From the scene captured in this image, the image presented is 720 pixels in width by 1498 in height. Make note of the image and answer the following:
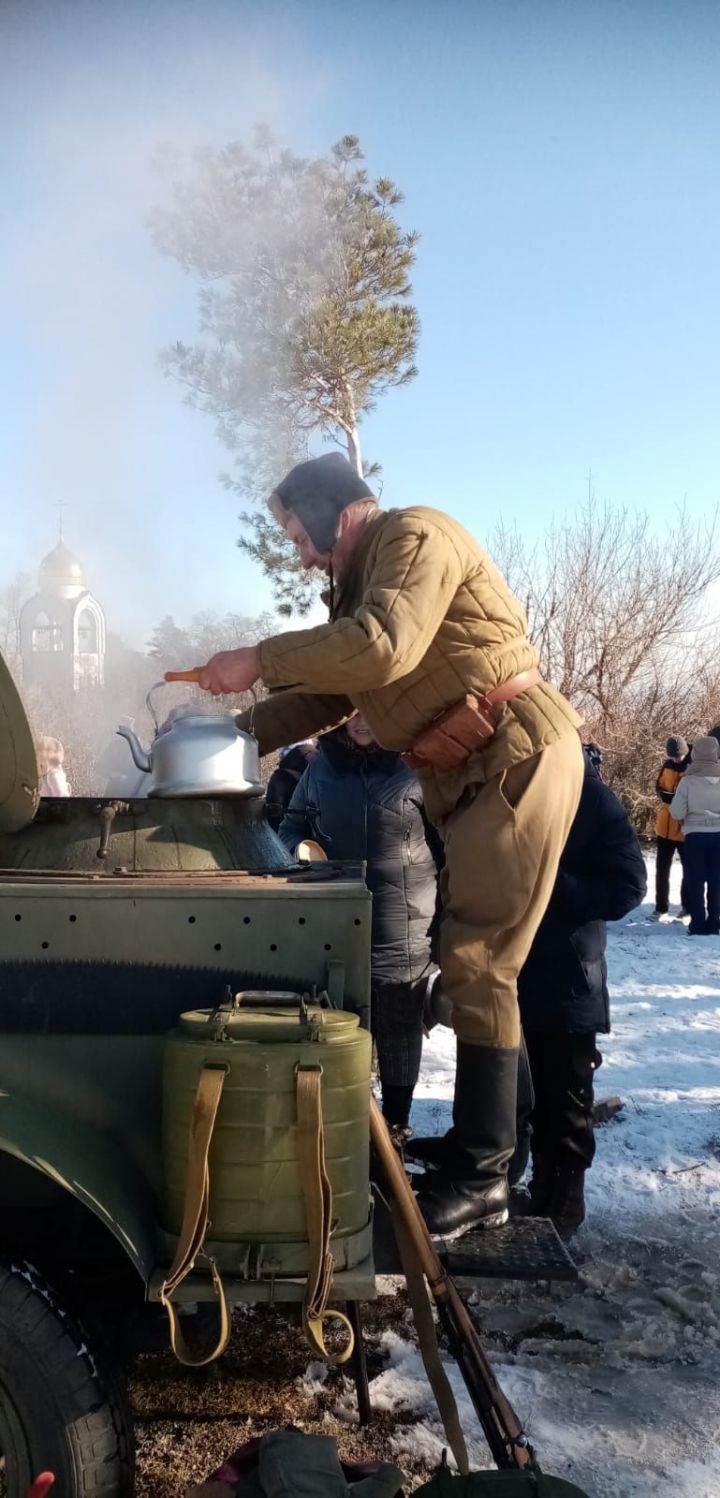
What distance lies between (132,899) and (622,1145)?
11.1ft

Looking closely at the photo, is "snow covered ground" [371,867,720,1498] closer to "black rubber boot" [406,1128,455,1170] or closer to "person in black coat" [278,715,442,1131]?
"black rubber boot" [406,1128,455,1170]

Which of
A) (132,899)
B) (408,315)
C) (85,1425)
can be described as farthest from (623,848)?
(408,315)

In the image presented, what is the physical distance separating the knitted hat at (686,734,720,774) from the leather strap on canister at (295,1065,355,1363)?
9.23 meters

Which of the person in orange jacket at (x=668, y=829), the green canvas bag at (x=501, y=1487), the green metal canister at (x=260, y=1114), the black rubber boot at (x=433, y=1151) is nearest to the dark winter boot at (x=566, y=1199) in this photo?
the black rubber boot at (x=433, y=1151)

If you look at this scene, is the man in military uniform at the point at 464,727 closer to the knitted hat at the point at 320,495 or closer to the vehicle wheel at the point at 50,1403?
the knitted hat at the point at 320,495

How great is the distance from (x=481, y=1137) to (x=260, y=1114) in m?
0.92

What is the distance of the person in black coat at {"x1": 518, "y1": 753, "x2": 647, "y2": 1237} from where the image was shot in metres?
3.96

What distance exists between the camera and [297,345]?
12.9 meters

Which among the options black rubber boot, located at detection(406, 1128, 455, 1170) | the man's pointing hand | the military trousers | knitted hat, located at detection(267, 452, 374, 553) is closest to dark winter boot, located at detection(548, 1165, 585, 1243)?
black rubber boot, located at detection(406, 1128, 455, 1170)

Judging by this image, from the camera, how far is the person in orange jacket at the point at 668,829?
11.4 m

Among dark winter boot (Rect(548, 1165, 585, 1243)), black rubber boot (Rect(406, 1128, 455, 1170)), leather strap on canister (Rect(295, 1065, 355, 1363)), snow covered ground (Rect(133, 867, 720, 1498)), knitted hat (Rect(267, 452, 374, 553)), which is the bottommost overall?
snow covered ground (Rect(133, 867, 720, 1498))

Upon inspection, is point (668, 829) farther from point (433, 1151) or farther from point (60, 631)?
point (433, 1151)

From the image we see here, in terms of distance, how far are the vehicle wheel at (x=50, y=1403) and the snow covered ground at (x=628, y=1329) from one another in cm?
91

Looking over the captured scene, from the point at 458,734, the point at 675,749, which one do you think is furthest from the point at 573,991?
the point at 675,749
